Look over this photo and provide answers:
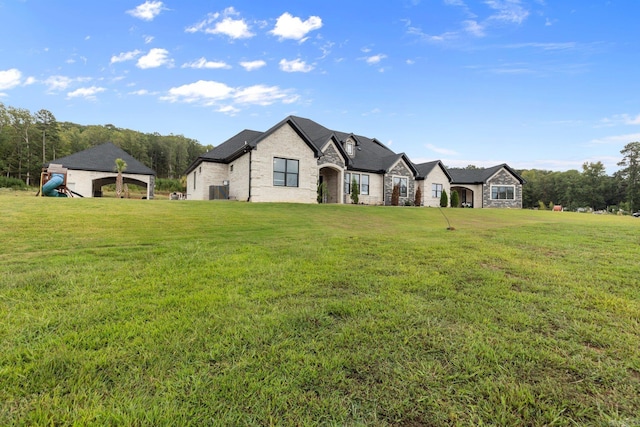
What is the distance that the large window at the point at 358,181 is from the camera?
21.7m

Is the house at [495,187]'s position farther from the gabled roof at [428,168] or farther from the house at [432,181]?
the gabled roof at [428,168]

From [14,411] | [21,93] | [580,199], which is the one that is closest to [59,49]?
[14,411]

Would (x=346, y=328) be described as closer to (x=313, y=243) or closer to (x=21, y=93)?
(x=313, y=243)

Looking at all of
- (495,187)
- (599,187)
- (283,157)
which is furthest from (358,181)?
(599,187)

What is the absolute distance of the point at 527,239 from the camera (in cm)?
755

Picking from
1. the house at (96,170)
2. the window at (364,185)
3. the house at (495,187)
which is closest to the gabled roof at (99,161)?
the house at (96,170)

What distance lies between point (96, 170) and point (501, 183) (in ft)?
123

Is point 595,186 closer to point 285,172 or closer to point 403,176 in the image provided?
point 403,176

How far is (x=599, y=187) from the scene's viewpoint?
5434cm

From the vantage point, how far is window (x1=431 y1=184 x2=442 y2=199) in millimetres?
25516

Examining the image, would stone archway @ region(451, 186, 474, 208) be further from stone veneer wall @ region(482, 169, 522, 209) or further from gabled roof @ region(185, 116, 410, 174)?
gabled roof @ region(185, 116, 410, 174)

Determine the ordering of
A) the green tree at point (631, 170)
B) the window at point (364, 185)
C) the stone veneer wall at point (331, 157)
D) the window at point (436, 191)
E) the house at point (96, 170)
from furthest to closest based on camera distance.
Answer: the green tree at point (631, 170) < the window at point (436, 191) < the window at point (364, 185) < the house at point (96, 170) < the stone veneer wall at point (331, 157)

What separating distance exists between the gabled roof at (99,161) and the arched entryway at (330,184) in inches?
593

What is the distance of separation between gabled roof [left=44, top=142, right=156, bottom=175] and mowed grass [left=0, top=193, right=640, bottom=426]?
21.0 meters
